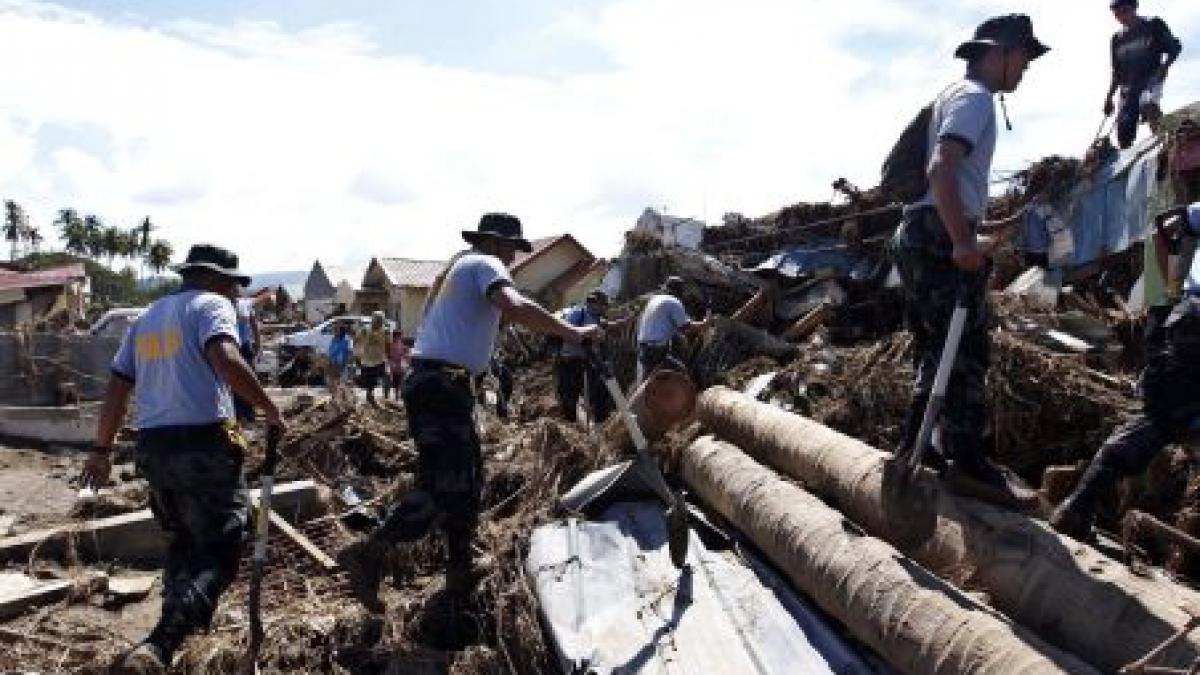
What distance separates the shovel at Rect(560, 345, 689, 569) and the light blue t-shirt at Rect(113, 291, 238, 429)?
152cm

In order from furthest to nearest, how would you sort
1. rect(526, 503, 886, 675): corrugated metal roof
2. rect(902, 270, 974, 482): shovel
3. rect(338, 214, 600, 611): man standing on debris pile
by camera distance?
rect(338, 214, 600, 611): man standing on debris pile
rect(526, 503, 886, 675): corrugated metal roof
rect(902, 270, 974, 482): shovel

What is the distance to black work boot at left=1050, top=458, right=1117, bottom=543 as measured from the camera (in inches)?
138

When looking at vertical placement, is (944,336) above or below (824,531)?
above

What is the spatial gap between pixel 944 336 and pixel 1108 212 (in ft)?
19.6

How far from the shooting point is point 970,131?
3.53 metres

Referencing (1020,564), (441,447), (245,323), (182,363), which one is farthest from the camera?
(245,323)

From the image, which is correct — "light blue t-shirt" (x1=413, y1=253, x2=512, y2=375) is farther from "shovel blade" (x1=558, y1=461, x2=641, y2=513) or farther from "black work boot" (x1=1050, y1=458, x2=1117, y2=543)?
"black work boot" (x1=1050, y1=458, x2=1117, y2=543)

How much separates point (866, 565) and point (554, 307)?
30421 mm

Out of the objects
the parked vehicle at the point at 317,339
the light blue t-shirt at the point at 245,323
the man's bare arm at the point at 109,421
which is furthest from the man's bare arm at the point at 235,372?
the parked vehicle at the point at 317,339

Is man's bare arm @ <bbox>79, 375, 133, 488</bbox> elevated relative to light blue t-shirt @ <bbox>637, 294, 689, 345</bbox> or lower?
lower

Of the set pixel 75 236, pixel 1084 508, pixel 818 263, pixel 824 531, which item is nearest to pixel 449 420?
pixel 824 531

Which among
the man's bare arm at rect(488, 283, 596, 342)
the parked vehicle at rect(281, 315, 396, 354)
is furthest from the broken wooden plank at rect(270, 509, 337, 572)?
the parked vehicle at rect(281, 315, 396, 354)

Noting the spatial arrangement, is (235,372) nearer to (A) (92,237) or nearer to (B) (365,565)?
(B) (365,565)

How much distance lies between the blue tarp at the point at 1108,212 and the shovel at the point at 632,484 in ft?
17.5
